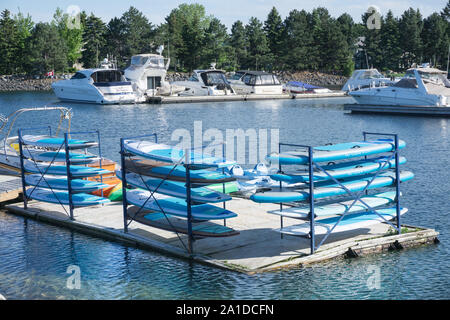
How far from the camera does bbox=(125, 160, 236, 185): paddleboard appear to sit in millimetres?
13359

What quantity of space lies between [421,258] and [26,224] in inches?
441

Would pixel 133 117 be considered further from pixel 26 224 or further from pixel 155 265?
pixel 155 265

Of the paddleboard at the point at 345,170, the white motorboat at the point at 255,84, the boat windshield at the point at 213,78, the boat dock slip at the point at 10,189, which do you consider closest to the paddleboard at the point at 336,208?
the paddleboard at the point at 345,170

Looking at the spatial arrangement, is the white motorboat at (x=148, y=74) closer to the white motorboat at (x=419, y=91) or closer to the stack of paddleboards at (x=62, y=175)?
the white motorboat at (x=419, y=91)

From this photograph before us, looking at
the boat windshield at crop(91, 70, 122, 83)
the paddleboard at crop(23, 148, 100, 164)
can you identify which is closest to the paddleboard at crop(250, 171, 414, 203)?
the paddleboard at crop(23, 148, 100, 164)

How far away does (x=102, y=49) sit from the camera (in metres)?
110

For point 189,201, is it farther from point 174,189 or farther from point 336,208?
point 336,208

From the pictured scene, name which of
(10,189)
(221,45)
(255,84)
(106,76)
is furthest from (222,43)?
(10,189)

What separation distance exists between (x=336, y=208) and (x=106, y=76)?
5648 centimetres

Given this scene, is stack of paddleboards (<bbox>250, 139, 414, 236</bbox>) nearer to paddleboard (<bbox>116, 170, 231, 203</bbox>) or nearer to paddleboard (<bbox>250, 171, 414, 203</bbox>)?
paddleboard (<bbox>250, 171, 414, 203</bbox>)

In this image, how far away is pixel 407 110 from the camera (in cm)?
5322

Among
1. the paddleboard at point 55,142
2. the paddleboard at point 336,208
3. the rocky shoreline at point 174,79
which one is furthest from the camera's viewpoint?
the rocky shoreline at point 174,79

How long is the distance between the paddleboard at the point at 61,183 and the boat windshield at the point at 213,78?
5733cm

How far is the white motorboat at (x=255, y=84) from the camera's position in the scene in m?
77.8
